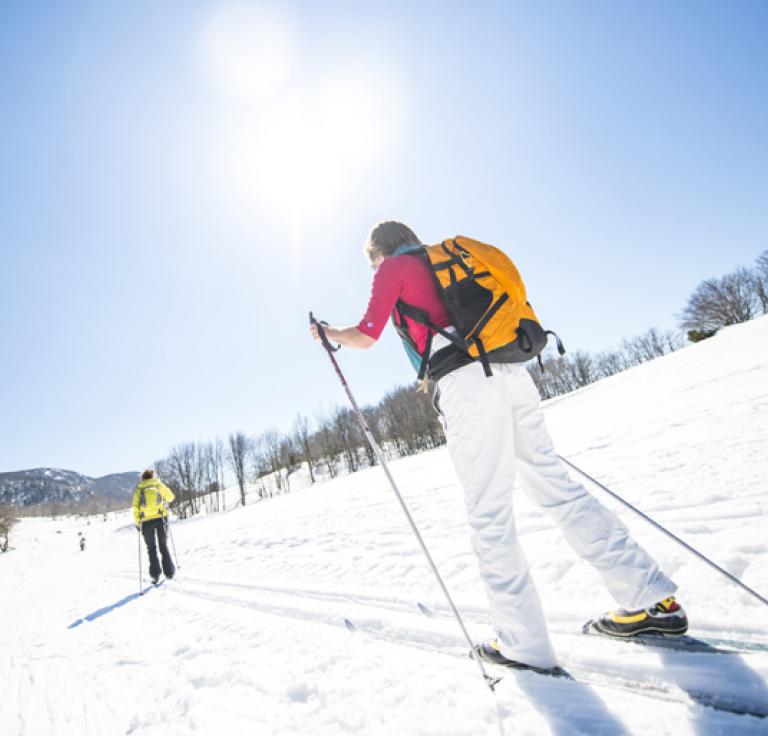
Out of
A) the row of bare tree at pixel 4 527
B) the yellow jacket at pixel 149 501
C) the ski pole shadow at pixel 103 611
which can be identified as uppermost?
the row of bare tree at pixel 4 527

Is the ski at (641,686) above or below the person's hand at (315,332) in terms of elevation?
below

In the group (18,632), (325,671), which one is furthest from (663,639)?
(18,632)

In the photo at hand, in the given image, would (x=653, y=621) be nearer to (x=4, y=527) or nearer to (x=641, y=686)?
(x=641, y=686)

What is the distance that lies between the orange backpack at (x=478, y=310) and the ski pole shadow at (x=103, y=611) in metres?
5.78

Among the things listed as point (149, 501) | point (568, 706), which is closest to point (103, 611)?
point (149, 501)

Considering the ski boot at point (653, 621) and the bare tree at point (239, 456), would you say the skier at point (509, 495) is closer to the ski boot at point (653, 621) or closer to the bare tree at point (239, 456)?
the ski boot at point (653, 621)

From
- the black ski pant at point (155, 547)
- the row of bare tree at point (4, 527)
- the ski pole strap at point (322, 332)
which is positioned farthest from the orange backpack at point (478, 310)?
the row of bare tree at point (4, 527)

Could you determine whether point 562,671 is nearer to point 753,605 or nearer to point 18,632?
point 753,605

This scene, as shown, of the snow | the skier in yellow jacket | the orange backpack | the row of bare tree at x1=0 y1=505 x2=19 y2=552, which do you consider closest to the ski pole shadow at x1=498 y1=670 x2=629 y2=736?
the snow

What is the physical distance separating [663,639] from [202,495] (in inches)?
2334

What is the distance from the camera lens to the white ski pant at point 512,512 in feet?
5.10

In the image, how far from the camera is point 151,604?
468cm

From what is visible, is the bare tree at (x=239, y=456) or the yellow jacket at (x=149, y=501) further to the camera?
the bare tree at (x=239, y=456)

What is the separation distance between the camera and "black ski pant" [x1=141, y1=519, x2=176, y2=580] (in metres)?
6.32
